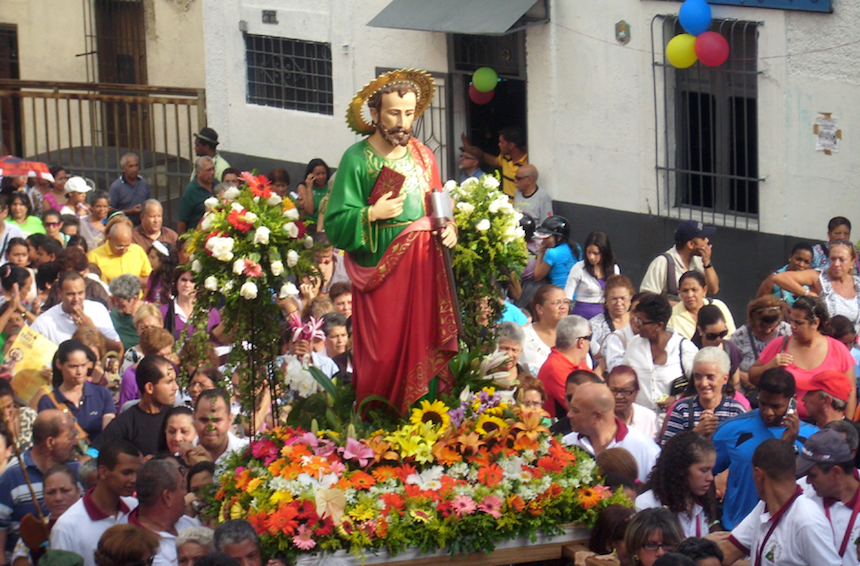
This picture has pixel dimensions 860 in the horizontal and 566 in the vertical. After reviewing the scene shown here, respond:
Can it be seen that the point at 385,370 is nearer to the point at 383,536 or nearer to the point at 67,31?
the point at 383,536

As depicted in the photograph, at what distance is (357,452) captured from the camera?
231 inches

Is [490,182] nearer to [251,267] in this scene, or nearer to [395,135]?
[395,135]

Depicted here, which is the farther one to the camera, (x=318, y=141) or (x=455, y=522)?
(x=318, y=141)

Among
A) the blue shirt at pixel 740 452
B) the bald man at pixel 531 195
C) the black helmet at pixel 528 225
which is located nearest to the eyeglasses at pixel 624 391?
the blue shirt at pixel 740 452

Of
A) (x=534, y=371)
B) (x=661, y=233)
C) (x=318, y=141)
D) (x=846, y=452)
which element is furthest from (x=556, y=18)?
(x=846, y=452)

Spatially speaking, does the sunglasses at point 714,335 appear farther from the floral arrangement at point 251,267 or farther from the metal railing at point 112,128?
the metal railing at point 112,128

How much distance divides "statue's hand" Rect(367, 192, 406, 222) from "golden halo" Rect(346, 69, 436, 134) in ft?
1.36

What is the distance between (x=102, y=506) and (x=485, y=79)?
8920 mm

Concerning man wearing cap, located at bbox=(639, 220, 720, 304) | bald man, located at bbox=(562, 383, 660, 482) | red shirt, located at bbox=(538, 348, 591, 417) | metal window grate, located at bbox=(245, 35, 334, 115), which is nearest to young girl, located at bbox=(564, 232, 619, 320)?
man wearing cap, located at bbox=(639, 220, 720, 304)

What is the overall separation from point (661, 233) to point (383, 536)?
7.53 m

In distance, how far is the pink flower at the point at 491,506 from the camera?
224 inches

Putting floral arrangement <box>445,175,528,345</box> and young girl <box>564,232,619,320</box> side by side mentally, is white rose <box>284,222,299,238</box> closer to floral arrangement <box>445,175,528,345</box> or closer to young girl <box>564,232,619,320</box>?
floral arrangement <box>445,175,528,345</box>

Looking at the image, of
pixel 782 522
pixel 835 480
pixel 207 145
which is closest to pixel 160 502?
pixel 782 522

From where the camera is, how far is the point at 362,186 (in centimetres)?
611
